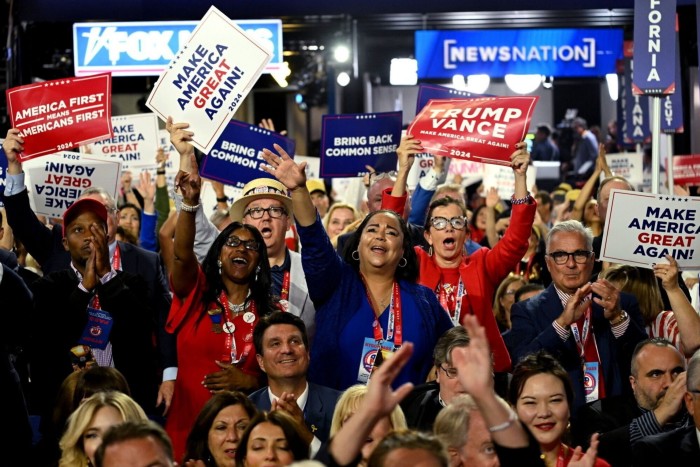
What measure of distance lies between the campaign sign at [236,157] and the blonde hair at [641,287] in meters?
3.09

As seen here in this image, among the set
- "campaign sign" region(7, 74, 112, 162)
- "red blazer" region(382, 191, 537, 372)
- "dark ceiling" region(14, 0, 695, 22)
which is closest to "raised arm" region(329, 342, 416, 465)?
"red blazer" region(382, 191, 537, 372)

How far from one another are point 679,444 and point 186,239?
2.55 metres

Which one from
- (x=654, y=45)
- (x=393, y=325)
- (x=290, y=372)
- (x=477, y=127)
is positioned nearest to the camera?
(x=290, y=372)

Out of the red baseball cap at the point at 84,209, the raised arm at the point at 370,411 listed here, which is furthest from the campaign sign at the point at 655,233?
the raised arm at the point at 370,411

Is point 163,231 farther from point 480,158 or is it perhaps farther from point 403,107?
point 403,107

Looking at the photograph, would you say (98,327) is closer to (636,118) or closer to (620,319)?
(620,319)

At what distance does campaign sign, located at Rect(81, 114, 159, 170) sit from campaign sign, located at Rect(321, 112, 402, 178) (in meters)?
1.99

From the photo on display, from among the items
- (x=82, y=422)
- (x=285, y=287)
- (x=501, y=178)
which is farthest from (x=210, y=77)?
(x=501, y=178)

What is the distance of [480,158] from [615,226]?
913 mm

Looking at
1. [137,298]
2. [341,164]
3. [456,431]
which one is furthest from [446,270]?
[341,164]

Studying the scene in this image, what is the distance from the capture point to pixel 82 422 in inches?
220

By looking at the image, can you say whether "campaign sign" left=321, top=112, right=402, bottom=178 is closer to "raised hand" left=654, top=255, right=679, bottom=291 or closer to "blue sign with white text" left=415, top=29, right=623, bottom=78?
"raised hand" left=654, top=255, right=679, bottom=291

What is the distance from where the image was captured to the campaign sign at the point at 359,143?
10164mm

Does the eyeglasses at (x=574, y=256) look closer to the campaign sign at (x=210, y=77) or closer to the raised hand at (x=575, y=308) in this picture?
the raised hand at (x=575, y=308)
